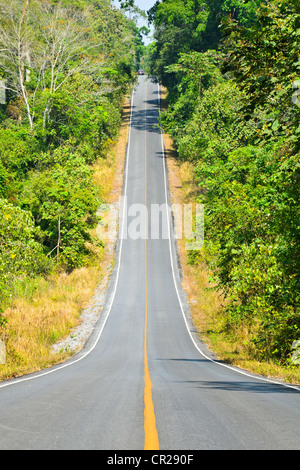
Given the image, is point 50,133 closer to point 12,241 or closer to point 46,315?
point 46,315

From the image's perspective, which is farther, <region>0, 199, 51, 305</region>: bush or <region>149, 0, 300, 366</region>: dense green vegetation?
<region>0, 199, 51, 305</region>: bush

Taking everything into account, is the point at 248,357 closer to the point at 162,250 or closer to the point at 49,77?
the point at 162,250

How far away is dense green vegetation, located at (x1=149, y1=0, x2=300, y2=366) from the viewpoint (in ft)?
27.7

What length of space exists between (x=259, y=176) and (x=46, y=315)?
45.5 feet

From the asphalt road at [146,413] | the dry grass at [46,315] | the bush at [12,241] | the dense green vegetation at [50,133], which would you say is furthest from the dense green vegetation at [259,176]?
the dense green vegetation at [50,133]

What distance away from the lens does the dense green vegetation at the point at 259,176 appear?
8453mm

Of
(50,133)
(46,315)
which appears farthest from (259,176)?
(50,133)

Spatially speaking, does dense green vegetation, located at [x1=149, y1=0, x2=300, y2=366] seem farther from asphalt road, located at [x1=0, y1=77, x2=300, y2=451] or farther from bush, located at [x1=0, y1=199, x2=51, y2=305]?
bush, located at [x1=0, y1=199, x2=51, y2=305]

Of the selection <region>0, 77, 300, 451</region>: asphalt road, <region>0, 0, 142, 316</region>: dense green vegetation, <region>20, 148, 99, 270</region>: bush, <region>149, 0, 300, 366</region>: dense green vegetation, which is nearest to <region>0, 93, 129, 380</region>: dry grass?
<region>0, 0, 142, 316</region>: dense green vegetation

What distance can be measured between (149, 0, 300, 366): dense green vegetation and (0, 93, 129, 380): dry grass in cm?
775

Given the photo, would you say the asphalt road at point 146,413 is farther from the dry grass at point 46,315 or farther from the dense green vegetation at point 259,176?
the dense green vegetation at point 259,176

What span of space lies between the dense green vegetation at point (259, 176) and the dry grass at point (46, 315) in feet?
25.4

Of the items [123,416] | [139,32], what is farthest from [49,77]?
[139,32]

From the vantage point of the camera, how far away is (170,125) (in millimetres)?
63969
